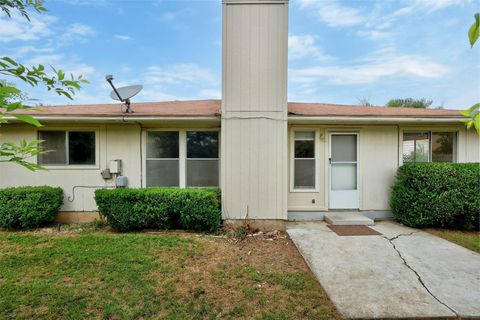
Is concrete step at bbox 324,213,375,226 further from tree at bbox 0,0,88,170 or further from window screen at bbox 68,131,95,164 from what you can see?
window screen at bbox 68,131,95,164

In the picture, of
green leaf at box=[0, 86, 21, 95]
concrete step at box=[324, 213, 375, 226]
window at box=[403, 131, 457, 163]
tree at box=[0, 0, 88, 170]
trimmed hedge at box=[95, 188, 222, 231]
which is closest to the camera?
green leaf at box=[0, 86, 21, 95]

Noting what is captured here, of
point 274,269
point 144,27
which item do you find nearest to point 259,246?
point 274,269

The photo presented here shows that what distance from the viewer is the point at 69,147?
6.16 metres

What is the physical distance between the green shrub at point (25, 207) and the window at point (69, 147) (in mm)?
849

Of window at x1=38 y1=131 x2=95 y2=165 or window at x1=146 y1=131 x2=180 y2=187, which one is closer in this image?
window at x1=38 y1=131 x2=95 y2=165

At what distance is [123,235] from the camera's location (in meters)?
5.09

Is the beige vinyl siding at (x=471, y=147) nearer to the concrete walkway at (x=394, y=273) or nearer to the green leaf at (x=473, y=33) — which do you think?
the concrete walkway at (x=394, y=273)

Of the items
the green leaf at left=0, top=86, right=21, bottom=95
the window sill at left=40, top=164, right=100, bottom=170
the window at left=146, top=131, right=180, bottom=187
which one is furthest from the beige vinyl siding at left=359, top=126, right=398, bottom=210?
the window sill at left=40, top=164, right=100, bottom=170

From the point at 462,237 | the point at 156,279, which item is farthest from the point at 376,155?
the point at 156,279

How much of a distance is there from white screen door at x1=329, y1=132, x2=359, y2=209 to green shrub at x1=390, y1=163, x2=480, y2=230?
117 cm

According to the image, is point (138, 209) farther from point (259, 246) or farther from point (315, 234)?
point (315, 234)

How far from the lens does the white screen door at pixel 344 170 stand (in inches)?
249

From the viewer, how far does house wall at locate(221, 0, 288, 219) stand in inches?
210

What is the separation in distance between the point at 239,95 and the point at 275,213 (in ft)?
9.05
